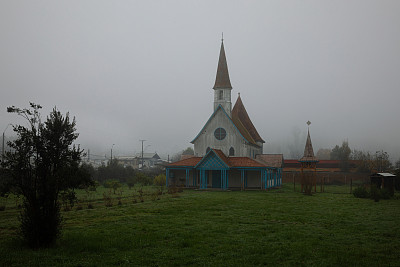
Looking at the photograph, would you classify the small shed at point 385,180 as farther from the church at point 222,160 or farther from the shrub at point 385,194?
the church at point 222,160

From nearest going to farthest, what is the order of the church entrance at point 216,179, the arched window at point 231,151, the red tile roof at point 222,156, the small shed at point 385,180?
1. the small shed at point 385,180
2. the red tile roof at point 222,156
3. the church entrance at point 216,179
4. the arched window at point 231,151

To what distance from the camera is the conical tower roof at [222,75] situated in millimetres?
43934

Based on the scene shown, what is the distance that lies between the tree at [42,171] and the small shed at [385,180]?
25.0 m

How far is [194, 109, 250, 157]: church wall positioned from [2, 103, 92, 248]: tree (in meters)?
30.7

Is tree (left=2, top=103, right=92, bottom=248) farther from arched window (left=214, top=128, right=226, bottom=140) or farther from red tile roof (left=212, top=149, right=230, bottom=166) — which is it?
arched window (left=214, top=128, right=226, bottom=140)

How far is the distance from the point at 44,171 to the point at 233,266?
6590 mm

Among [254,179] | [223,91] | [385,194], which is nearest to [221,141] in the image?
[254,179]

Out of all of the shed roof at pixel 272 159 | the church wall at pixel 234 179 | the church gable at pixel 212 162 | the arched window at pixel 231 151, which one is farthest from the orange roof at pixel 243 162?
the shed roof at pixel 272 159

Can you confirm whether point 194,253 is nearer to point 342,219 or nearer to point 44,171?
point 44,171

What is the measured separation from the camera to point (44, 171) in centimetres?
1123

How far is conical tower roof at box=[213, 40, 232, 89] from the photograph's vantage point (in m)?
43.9

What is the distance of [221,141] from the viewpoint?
41750 millimetres

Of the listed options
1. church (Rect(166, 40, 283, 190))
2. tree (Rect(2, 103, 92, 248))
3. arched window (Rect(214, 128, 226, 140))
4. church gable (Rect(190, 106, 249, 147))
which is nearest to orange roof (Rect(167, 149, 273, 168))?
church (Rect(166, 40, 283, 190))

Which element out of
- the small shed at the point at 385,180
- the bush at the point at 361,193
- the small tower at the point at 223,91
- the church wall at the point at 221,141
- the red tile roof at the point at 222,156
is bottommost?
the bush at the point at 361,193
